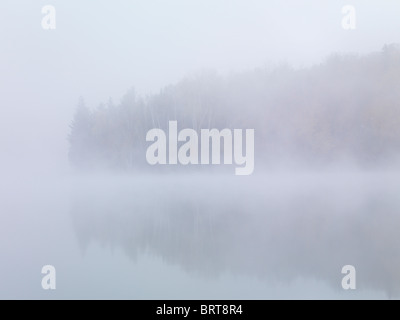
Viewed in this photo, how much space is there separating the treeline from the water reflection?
5.4 inches

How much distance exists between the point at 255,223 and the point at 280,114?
0.60 meters

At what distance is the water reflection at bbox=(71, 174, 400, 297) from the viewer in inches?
139

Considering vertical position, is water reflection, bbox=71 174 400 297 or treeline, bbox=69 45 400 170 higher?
treeline, bbox=69 45 400 170

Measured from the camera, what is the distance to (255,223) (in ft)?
11.7

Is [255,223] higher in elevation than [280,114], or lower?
lower

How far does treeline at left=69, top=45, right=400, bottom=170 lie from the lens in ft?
11.8

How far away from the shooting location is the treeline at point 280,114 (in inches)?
141

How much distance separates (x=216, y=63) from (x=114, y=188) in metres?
0.86

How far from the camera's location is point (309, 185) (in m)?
3.61

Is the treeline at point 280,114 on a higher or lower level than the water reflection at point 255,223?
higher

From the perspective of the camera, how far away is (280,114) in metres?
3.62

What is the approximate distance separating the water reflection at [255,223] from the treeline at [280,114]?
0.14 m
